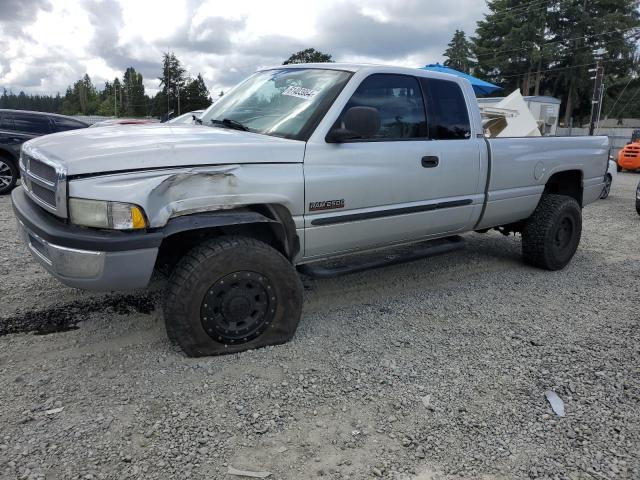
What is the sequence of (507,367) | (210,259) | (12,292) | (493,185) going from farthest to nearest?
(493,185)
(12,292)
(507,367)
(210,259)

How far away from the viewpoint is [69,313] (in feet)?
12.4

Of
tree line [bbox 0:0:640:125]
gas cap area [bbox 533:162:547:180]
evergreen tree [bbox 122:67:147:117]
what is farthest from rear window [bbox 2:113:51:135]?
evergreen tree [bbox 122:67:147:117]

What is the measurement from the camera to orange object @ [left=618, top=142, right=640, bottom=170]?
62.6 ft

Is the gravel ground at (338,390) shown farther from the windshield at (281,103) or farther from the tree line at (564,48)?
the tree line at (564,48)

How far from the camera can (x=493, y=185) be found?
4570 millimetres

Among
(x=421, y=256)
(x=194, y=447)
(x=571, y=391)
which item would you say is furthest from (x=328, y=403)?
(x=421, y=256)

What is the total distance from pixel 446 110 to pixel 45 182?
3.04 m

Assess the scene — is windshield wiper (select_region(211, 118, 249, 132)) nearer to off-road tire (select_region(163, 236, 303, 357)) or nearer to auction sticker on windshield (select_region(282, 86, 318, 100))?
auction sticker on windshield (select_region(282, 86, 318, 100))

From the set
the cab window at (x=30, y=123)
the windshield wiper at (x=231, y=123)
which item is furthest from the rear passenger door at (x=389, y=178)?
the cab window at (x=30, y=123)

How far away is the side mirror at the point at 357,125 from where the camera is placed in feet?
10.9

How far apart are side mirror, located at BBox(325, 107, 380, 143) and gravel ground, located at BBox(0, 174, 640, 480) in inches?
54.5

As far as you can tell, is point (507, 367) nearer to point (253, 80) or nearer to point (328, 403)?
point (328, 403)

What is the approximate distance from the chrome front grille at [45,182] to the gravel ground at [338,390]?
37.9 inches

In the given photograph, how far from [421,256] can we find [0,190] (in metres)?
Result: 8.79
